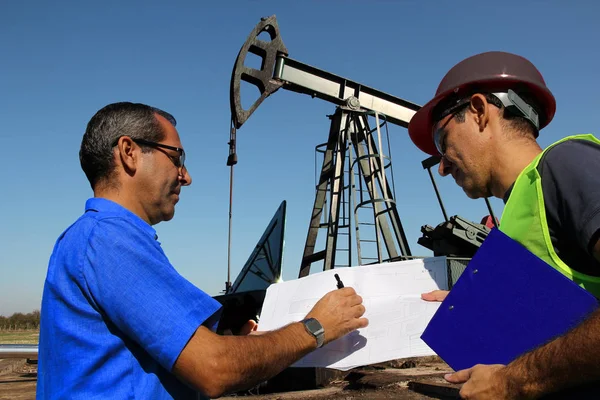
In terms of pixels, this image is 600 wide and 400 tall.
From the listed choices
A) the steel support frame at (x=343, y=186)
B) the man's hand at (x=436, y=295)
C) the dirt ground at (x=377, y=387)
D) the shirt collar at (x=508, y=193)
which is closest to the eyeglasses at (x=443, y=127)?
the shirt collar at (x=508, y=193)

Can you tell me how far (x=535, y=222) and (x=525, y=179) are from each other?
5.0 inches

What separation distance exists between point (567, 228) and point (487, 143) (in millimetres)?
451

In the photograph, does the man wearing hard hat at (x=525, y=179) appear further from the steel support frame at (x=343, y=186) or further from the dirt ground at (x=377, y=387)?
the steel support frame at (x=343, y=186)

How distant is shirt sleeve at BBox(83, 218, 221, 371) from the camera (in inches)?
51.3

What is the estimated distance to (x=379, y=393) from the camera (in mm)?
5395

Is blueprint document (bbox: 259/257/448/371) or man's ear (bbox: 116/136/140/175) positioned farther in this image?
blueprint document (bbox: 259/257/448/371)

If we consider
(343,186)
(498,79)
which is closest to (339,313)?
(498,79)

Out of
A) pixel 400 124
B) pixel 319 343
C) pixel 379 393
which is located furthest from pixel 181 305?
pixel 400 124

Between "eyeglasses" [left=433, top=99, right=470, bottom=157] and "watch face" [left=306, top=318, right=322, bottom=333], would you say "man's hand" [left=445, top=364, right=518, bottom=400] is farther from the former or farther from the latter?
"eyeglasses" [left=433, top=99, right=470, bottom=157]

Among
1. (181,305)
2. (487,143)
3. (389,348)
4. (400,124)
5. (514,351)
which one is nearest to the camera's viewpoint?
(514,351)

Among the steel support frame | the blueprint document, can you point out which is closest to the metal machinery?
the steel support frame

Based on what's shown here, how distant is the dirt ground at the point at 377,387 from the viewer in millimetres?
5164

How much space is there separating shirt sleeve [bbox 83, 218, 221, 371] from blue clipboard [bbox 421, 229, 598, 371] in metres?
0.69

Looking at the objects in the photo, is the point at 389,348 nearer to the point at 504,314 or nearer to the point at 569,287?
the point at 504,314
